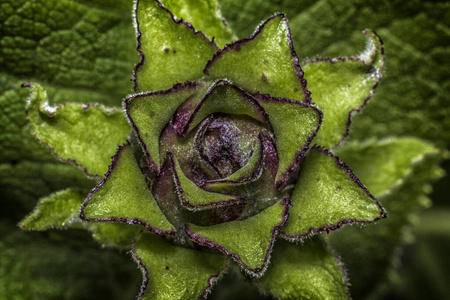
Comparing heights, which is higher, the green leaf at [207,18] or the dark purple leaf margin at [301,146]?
the green leaf at [207,18]

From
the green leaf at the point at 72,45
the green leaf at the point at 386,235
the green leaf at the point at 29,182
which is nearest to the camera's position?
the green leaf at the point at 72,45

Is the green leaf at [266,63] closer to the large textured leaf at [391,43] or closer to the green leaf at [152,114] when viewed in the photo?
the green leaf at [152,114]

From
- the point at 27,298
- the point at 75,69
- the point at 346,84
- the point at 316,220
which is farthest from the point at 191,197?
the point at 27,298

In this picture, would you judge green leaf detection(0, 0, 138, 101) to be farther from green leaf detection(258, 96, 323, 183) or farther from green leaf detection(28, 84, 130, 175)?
green leaf detection(258, 96, 323, 183)

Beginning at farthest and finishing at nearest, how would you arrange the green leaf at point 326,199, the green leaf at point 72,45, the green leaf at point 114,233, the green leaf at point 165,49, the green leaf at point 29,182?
the green leaf at point 29,182
the green leaf at point 72,45
the green leaf at point 114,233
the green leaf at point 165,49
the green leaf at point 326,199

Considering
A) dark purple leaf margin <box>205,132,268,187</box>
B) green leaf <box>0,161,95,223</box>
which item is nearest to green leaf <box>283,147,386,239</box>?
dark purple leaf margin <box>205,132,268,187</box>

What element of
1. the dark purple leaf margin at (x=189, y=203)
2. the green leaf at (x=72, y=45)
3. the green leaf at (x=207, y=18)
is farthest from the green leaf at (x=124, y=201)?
the green leaf at (x=72, y=45)
